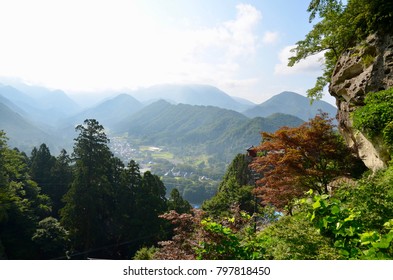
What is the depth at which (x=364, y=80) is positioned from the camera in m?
10.5

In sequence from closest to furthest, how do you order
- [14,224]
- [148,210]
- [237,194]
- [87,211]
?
[14,224] < [87,211] < [148,210] < [237,194]

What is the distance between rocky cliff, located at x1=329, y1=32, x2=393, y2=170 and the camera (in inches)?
384

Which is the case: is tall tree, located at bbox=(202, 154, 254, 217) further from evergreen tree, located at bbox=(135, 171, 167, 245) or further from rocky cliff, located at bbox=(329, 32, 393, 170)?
rocky cliff, located at bbox=(329, 32, 393, 170)

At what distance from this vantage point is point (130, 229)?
1314 inches

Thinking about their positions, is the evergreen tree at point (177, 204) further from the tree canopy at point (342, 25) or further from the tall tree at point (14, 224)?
the tree canopy at point (342, 25)

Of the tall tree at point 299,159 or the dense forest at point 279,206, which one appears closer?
the dense forest at point 279,206

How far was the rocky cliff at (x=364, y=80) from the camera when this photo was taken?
974 centimetres

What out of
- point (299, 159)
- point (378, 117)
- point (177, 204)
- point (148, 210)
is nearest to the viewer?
point (378, 117)

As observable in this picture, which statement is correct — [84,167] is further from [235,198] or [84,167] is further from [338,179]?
[338,179]

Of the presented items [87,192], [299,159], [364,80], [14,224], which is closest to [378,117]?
[364,80]

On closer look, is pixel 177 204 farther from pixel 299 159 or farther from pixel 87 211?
pixel 299 159

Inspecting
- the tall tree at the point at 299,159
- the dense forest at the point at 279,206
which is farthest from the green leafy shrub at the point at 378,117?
the tall tree at the point at 299,159

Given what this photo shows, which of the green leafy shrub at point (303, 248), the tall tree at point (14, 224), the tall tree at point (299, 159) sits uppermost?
the tall tree at point (299, 159)

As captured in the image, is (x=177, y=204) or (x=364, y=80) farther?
(x=177, y=204)
